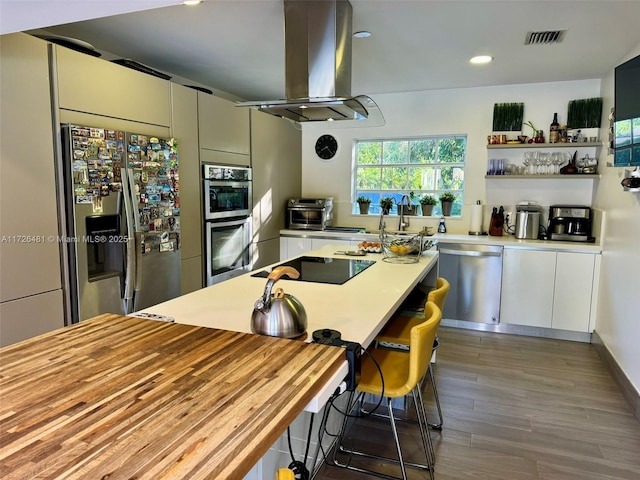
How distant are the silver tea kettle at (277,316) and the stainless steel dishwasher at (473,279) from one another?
312 centimetres

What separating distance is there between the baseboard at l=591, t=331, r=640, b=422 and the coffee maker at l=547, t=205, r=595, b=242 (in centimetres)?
89

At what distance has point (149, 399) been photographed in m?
1.00

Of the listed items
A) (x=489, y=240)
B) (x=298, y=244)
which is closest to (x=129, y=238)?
(x=298, y=244)

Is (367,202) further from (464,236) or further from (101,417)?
(101,417)

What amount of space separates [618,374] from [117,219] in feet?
11.6

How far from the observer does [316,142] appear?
537 centimetres

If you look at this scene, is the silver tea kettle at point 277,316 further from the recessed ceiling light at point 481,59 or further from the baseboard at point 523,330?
the baseboard at point 523,330

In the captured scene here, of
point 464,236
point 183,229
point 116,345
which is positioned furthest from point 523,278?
point 116,345

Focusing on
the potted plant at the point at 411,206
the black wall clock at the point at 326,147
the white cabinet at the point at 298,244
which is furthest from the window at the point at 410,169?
the white cabinet at the point at 298,244

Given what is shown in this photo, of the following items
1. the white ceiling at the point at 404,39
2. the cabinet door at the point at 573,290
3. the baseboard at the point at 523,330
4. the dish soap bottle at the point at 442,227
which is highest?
the white ceiling at the point at 404,39

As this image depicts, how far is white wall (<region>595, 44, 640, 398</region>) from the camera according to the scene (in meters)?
2.81

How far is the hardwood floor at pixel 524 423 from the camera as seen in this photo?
2.13m

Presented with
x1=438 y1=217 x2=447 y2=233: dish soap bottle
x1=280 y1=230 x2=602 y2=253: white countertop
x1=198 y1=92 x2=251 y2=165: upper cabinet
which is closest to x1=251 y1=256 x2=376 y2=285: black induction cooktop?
x1=198 y1=92 x2=251 y2=165: upper cabinet

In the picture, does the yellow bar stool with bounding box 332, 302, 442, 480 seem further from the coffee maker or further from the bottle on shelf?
the bottle on shelf
